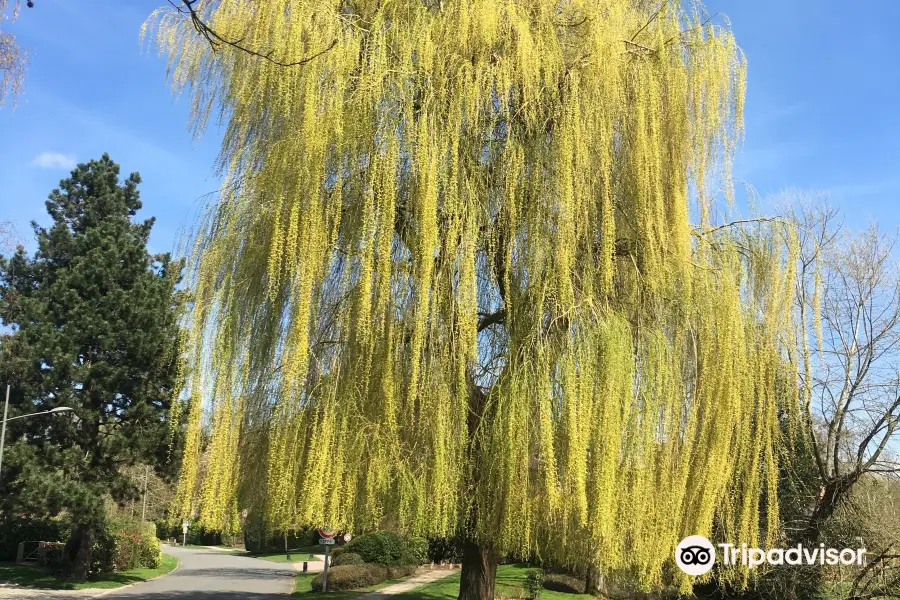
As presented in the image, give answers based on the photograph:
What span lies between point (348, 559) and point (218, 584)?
4.59m

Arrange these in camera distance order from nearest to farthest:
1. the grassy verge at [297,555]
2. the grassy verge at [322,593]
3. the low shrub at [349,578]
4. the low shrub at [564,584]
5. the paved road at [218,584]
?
the grassy verge at [322,593] → the low shrub at [564,584] → the paved road at [218,584] → the low shrub at [349,578] → the grassy verge at [297,555]

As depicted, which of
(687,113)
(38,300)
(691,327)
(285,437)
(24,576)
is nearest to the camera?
(285,437)

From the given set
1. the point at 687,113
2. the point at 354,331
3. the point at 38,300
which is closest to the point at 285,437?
the point at 354,331

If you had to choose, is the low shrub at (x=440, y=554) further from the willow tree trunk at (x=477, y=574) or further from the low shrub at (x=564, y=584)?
the willow tree trunk at (x=477, y=574)

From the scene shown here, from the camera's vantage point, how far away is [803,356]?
27.3 ft

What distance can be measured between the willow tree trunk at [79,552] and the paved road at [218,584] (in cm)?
193

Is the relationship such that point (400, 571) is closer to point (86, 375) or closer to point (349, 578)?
point (349, 578)

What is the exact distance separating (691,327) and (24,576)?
958 inches

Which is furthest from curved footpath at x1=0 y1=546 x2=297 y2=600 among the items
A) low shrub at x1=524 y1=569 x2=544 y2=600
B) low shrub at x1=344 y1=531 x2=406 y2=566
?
low shrub at x1=524 y1=569 x2=544 y2=600

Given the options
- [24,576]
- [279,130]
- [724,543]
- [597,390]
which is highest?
[279,130]

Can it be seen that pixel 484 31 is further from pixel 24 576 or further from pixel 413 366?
pixel 24 576

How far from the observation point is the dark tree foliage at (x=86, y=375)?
20422mm

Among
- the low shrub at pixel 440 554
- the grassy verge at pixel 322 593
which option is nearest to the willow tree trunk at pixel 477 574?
the grassy verge at pixel 322 593

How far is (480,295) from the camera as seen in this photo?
7816 millimetres
